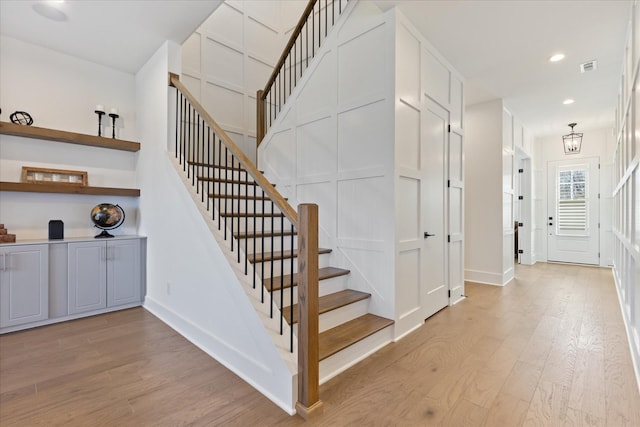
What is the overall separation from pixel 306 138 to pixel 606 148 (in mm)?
6703

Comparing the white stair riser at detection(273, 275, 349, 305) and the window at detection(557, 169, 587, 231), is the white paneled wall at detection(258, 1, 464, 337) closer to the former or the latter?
the white stair riser at detection(273, 275, 349, 305)

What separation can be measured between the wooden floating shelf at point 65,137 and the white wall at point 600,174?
317 inches

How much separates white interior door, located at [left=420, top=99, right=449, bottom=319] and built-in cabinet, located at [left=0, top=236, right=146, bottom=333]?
3234 millimetres

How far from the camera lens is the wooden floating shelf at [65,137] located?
3.13 m

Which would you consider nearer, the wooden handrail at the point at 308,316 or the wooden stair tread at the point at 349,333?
the wooden handrail at the point at 308,316

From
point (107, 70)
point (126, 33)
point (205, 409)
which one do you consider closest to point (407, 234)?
point (205, 409)

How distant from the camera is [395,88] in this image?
2703 millimetres

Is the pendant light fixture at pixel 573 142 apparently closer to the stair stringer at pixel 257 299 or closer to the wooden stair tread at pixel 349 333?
the wooden stair tread at pixel 349 333

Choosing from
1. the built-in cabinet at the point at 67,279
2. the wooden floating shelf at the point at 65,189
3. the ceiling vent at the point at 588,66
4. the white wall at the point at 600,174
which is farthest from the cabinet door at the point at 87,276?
the white wall at the point at 600,174

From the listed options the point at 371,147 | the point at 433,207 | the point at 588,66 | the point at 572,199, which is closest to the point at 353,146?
the point at 371,147

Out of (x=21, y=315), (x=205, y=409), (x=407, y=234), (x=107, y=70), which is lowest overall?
(x=205, y=409)

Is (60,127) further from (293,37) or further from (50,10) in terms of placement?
(293,37)

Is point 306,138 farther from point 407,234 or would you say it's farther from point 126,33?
point 126,33

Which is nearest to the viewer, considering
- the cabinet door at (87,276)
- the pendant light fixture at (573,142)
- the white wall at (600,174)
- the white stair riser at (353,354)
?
the white stair riser at (353,354)
